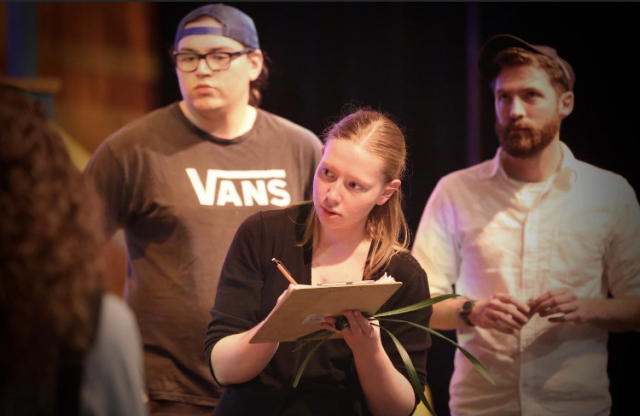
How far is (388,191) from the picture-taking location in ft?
8.27

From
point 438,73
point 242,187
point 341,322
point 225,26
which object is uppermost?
point 225,26

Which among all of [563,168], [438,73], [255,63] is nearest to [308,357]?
[255,63]

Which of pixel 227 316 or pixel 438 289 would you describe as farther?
pixel 438 289

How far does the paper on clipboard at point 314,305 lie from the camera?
2090 mm

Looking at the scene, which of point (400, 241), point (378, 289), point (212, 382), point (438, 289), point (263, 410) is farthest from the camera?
point (438, 289)

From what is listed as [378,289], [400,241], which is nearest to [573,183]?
[400,241]

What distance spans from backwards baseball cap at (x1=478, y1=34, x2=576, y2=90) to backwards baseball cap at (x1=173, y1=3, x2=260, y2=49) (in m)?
0.97

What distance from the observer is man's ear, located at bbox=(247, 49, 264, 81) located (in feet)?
10.9

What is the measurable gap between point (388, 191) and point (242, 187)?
896 millimetres

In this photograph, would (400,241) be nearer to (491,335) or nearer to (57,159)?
(491,335)

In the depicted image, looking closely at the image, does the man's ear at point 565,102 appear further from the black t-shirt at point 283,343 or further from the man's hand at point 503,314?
the black t-shirt at point 283,343

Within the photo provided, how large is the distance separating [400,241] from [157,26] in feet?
5.56

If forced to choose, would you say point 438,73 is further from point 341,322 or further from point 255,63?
point 341,322

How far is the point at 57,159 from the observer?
1331mm
